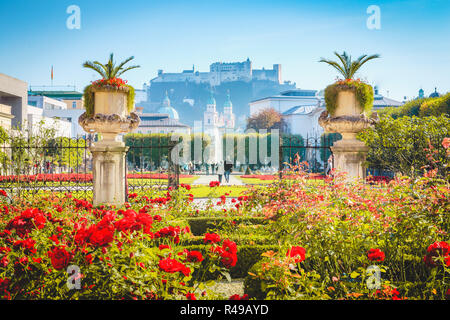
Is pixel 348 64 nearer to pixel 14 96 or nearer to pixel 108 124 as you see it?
pixel 108 124

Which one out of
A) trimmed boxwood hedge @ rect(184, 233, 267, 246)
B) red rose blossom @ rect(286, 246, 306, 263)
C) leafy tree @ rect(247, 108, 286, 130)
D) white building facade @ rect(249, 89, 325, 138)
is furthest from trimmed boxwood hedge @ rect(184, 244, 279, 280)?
white building facade @ rect(249, 89, 325, 138)

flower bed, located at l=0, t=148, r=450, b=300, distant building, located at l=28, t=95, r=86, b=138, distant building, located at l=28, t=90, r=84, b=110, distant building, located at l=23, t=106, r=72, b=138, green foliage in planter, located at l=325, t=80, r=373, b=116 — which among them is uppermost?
distant building, located at l=28, t=90, r=84, b=110

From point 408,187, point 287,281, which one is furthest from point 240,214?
point 287,281

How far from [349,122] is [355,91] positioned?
65 centimetres

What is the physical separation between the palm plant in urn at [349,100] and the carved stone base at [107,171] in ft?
14.0

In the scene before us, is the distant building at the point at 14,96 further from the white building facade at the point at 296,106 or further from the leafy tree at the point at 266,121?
the white building facade at the point at 296,106

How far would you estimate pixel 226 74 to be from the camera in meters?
154

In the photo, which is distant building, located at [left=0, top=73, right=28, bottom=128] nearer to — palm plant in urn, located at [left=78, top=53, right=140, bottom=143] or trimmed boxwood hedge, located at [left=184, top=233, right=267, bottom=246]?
palm plant in urn, located at [left=78, top=53, right=140, bottom=143]

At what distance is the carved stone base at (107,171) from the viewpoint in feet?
26.9

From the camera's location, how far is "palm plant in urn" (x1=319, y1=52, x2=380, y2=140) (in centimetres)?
838

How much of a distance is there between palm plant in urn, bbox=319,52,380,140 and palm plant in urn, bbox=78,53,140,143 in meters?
4.11

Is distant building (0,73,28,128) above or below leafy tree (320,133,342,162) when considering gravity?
above

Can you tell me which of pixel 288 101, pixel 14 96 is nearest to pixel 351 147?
pixel 14 96
